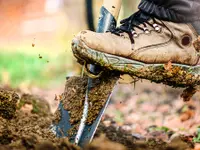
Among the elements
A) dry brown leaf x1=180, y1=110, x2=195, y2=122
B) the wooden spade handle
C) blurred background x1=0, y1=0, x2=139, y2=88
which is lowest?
blurred background x1=0, y1=0, x2=139, y2=88

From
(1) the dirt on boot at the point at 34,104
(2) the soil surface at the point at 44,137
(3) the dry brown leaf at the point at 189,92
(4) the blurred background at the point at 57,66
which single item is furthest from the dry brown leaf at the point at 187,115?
(3) the dry brown leaf at the point at 189,92

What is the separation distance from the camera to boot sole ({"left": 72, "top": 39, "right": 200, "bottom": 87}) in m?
2.56

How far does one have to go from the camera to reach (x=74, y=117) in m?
2.80

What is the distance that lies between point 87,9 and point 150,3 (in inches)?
51.4

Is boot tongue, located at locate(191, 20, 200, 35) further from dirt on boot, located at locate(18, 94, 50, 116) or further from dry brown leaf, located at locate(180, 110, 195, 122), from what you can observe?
dry brown leaf, located at locate(180, 110, 195, 122)

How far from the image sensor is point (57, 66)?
8.01 m

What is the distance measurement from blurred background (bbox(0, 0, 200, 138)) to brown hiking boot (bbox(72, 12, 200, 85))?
0.49 metres

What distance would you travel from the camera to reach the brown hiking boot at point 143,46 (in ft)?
8.45

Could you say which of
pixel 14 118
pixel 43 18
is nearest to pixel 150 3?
pixel 14 118

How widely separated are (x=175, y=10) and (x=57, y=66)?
17.8 ft

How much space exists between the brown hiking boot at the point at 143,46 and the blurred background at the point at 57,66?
19.2 inches

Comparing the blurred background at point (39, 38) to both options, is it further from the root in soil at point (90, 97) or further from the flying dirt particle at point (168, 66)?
the flying dirt particle at point (168, 66)

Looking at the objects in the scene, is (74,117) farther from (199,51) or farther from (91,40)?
(199,51)

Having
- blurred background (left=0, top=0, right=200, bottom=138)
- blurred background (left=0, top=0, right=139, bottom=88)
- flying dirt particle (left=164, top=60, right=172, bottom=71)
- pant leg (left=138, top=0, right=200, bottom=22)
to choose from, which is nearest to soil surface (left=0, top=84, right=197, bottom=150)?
blurred background (left=0, top=0, right=200, bottom=138)
